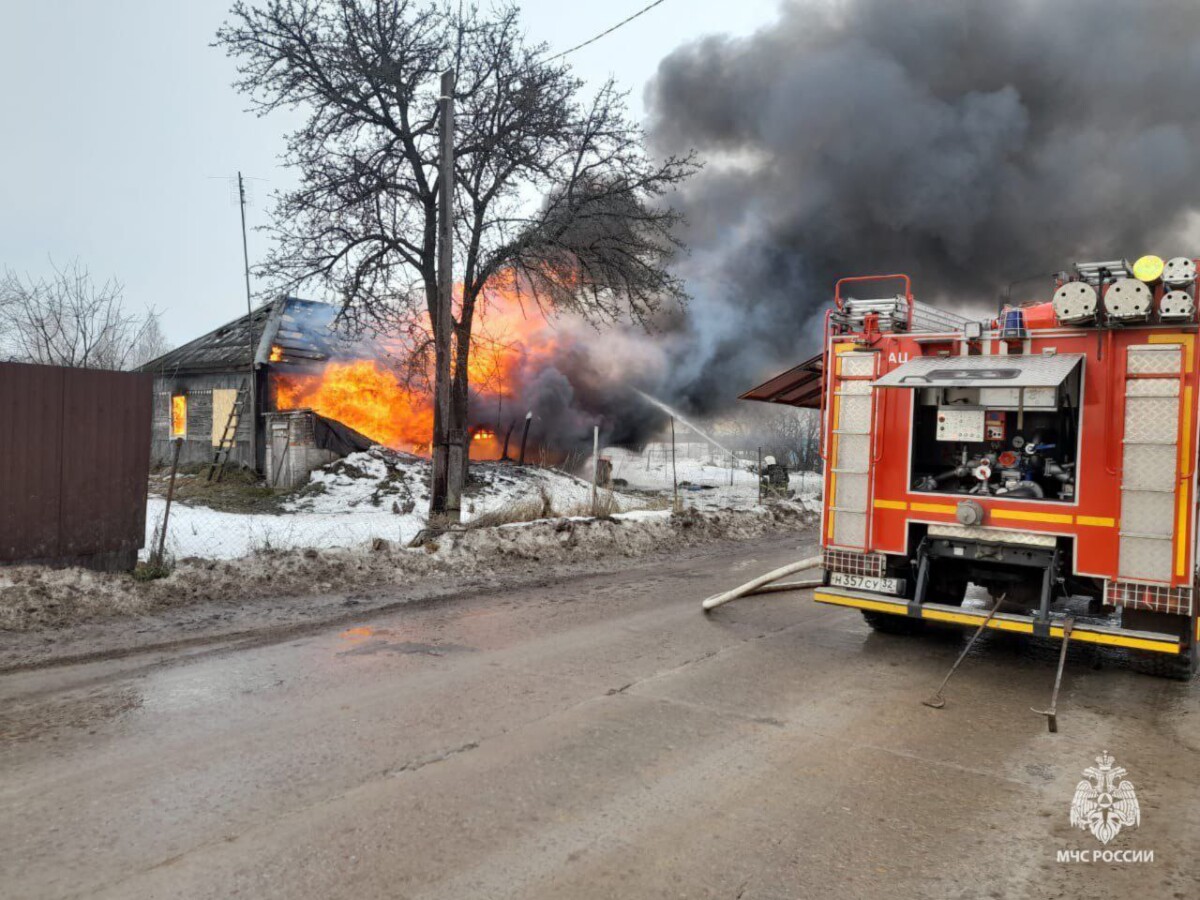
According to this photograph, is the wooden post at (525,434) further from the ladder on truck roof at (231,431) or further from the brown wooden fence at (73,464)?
the brown wooden fence at (73,464)

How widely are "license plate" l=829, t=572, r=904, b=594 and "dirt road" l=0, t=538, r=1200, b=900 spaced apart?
1.75ft

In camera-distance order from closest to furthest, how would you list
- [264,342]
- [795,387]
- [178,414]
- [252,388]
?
[795,387]
[252,388]
[264,342]
[178,414]

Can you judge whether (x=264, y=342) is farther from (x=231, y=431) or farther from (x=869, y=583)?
(x=869, y=583)

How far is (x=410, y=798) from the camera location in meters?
3.70

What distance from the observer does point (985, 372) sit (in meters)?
5.93

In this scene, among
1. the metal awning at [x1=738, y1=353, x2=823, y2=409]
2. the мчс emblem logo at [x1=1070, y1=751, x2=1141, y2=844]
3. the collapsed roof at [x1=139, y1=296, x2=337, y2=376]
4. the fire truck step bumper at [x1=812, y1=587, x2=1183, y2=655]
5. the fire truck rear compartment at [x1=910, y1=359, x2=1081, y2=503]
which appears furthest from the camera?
the collapsed roof at [x1=139, y1=296, x2=337, y2=376]

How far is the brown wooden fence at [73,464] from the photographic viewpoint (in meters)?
7.75

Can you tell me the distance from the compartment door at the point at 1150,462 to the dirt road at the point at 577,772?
37.4 inches

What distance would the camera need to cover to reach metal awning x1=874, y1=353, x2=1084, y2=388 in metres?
5.64

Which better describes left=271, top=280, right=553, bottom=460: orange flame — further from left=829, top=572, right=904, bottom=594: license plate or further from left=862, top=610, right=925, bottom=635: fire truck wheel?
left=829, top=572, right=904, bottom=594: license plate

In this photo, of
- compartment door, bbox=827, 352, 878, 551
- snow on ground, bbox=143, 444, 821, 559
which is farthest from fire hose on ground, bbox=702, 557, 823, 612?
snow on ground, bbox=143, 444, 821, 559

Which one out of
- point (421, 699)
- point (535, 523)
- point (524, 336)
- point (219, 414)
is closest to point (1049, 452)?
point (421, 699)

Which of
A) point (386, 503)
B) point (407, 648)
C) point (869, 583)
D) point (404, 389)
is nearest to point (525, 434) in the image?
point (404, 389)

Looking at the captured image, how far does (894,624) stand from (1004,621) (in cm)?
142
